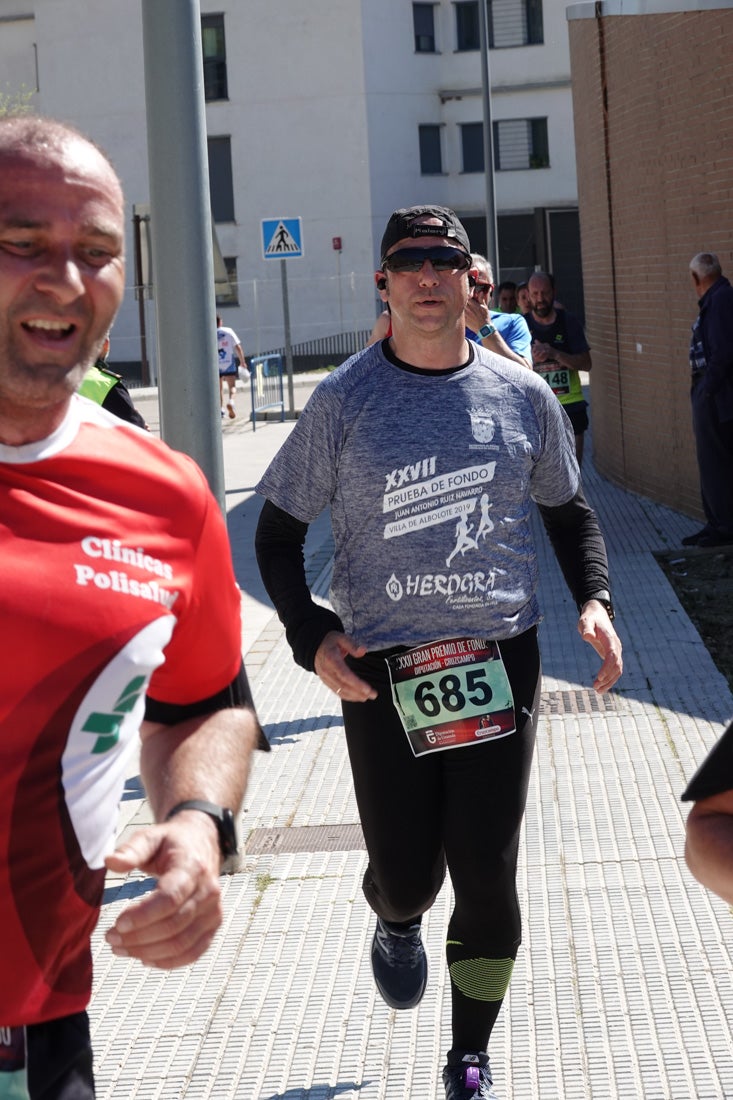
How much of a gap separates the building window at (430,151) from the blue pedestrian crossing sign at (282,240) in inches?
995

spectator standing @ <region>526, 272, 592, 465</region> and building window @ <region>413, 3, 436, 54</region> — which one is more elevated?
building window @ <region>413, 3, 436, 54</region>

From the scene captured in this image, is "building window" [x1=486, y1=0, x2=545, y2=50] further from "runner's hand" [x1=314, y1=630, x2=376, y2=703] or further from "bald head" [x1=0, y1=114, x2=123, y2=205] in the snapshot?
"bald head" [x1=0, y1=114, x2=123, y2=205]

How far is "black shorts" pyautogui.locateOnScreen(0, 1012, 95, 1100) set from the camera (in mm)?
2027

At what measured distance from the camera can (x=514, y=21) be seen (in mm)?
48719

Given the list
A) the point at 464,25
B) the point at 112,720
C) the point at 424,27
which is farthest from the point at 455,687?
the point at 464,25

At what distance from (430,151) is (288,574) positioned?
4619 cm

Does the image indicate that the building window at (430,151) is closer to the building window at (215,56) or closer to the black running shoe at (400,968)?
the building window at (215,56)

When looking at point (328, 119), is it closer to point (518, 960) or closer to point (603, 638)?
point (518, 960)

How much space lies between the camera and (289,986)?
461cm

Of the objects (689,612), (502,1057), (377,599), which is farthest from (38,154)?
(689,612)

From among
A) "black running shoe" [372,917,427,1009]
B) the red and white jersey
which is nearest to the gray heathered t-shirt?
"black running shoe" [372,917,427,1009]

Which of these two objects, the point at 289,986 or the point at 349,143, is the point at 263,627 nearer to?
the point at 289,986

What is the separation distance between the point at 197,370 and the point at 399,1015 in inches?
105

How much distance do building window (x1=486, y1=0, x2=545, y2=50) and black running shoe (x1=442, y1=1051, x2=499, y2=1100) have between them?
47.9m
